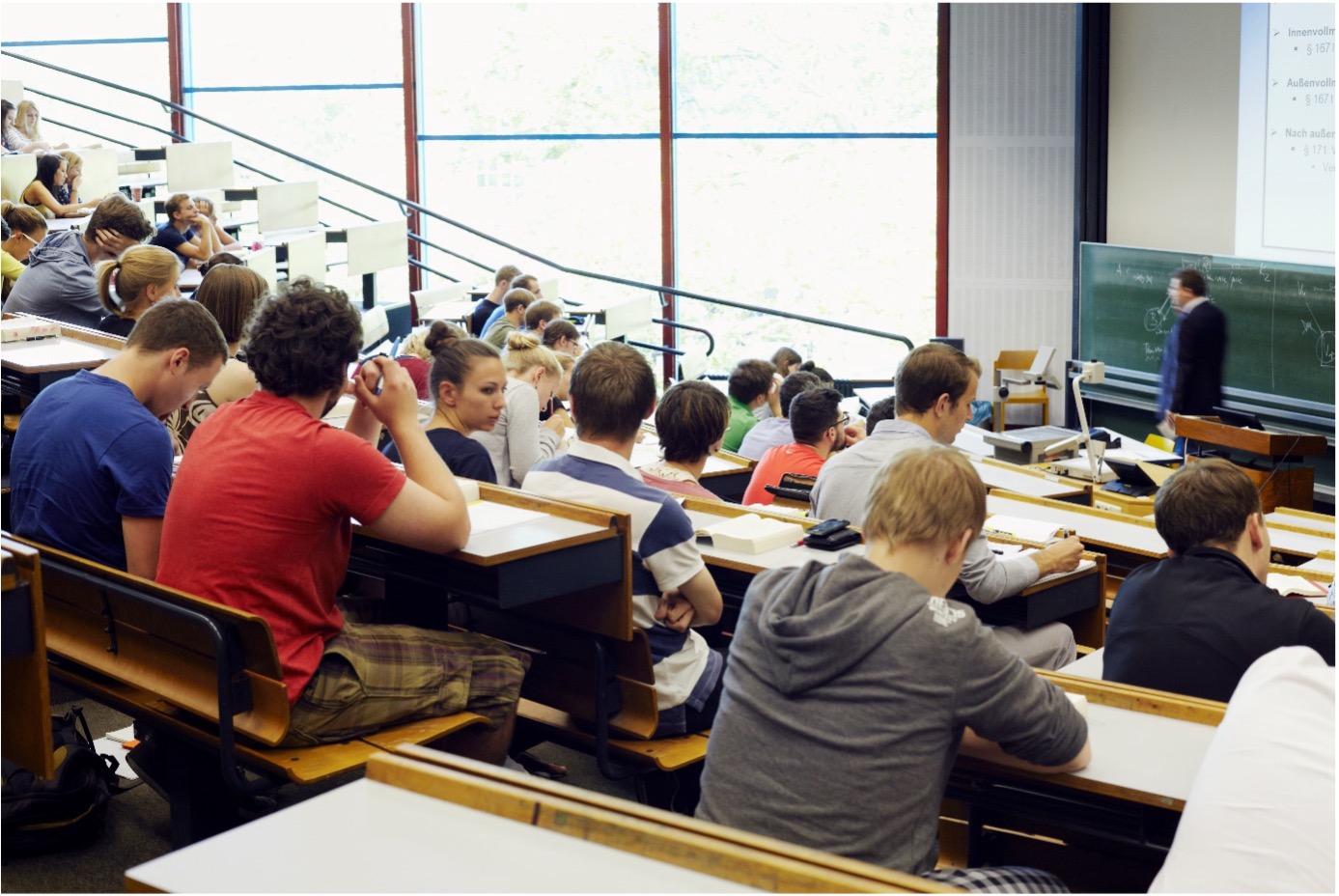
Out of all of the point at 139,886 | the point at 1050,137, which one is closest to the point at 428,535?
the point at 139,886

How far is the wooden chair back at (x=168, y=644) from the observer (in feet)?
8.01

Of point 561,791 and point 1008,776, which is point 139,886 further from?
point 1008,776

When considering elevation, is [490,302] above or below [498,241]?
below

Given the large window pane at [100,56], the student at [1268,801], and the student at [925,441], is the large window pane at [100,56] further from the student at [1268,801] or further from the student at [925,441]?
the student at [1268,801]

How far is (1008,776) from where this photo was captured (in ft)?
6.49

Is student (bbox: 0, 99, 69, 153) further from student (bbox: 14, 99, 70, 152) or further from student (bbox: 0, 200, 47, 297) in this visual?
student (bbox: 0, 200, 47, 297)

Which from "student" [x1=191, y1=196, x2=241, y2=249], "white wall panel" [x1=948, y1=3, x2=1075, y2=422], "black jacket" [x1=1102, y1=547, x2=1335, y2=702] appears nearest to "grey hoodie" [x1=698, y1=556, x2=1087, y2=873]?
"black jacket" [x1=1102, y1=547, x2=1335, y2=702]

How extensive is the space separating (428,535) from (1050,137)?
30.4 ft

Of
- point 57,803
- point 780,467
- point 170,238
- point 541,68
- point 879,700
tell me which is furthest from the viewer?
point 541,68

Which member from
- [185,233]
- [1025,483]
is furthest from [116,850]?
[185,233]

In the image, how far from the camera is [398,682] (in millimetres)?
2646

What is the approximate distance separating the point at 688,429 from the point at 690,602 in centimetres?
74

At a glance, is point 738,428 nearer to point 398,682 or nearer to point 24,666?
point 398,682

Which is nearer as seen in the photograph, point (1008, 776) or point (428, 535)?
point (1008, 776)
